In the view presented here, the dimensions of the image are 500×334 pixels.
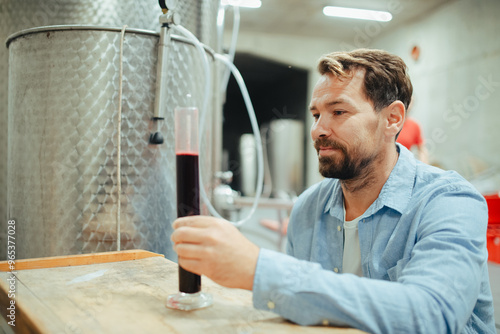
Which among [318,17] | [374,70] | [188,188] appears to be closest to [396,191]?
[374,70]

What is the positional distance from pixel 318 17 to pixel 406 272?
6.50 meters

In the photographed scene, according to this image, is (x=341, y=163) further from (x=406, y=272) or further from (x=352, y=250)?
(x=406, y=272)

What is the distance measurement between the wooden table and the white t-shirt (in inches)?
14.5

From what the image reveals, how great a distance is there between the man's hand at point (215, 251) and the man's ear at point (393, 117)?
1.97 ft

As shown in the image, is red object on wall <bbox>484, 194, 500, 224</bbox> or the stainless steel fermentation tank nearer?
the stainless steel fermentation tank

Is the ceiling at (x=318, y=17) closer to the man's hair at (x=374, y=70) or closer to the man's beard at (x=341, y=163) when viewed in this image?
the man's hair at (x=374, y=70)

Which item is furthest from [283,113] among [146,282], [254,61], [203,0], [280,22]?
[146,282]

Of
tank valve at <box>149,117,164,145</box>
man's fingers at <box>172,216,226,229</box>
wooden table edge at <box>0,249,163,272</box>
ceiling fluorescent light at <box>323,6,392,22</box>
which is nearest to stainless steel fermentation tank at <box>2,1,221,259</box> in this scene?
tank valve at <box>149,117,164,145</box>

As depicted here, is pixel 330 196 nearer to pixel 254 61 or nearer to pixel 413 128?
pixel 413 128

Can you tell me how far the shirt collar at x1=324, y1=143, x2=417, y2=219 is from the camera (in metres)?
0.95

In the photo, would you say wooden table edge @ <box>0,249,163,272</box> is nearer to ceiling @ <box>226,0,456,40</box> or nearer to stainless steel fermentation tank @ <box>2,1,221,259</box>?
stainless steel fermentation tank @ <box>2,1,221,259</box>

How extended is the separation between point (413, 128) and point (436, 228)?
331 cm

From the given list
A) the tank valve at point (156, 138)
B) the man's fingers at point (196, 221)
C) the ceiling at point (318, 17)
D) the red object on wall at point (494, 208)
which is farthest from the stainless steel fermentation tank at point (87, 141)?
the ceiling at point (318, 17)

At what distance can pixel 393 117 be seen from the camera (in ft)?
3.63
